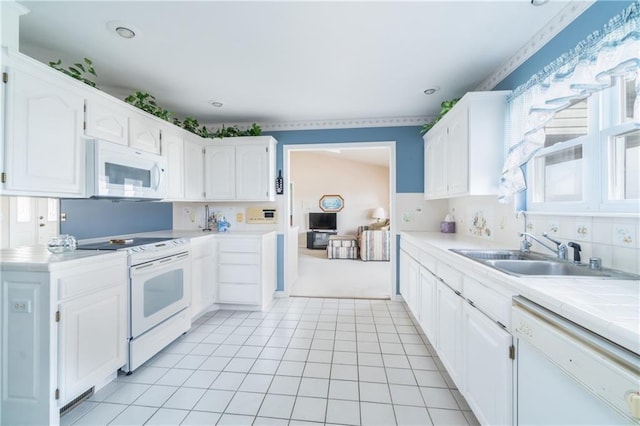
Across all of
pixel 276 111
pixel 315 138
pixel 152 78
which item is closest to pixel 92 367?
pixel 152 78

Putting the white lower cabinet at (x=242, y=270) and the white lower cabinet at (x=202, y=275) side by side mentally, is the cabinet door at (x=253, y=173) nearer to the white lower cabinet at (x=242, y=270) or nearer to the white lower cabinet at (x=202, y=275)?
the white lower cabinet at (x=242, y=270)

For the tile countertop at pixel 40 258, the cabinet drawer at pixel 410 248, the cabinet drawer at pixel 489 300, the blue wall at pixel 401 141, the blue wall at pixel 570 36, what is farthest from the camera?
the blue wall at pixel 401 141

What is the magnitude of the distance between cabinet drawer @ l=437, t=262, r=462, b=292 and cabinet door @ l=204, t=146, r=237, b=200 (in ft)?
8.53

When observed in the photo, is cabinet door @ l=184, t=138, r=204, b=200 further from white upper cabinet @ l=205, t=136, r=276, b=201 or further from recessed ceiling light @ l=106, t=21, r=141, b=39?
recessed ceiling light @ l=106, t=21, r=141, b=39

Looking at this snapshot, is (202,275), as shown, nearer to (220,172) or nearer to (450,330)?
(220,172)

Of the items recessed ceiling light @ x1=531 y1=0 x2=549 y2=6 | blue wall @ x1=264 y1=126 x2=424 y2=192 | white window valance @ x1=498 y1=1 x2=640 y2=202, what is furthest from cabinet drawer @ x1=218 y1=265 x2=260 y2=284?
recessed ceiling light @ x1=531 y1=0 x2=549 y2=6

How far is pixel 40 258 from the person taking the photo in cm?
155

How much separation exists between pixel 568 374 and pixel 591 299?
27 cm

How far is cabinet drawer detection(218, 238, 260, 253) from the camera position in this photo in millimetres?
3154

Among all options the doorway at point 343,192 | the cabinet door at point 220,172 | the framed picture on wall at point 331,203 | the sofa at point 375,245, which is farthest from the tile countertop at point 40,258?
the framed picture on wall at point 331,203

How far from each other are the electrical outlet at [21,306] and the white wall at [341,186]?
22.7 ft

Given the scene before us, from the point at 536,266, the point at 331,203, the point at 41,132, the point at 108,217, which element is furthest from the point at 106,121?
the point at 331,203

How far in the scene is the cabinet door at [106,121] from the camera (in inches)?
75.6

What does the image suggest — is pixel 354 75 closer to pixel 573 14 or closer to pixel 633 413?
pixel 573 14
